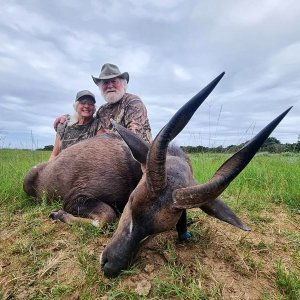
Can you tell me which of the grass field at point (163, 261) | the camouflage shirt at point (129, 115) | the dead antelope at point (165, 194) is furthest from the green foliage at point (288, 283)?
the camouflage shirt at point (129, 115)

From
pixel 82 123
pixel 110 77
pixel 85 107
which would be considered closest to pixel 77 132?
pixel 82 123

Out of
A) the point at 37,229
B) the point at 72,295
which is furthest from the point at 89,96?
the point at 72,295

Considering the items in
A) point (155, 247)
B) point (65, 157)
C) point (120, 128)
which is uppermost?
point (120, 128)

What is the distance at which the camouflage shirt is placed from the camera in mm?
6259

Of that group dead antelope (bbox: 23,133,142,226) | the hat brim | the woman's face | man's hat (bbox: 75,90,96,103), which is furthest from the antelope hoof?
man's hat (bbox: 75,90,96,103)

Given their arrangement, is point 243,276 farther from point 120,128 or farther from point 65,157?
point 65,157

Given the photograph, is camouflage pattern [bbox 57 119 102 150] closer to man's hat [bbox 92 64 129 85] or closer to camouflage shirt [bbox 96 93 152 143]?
camouflage shirt [bbox 96 93 152 143]

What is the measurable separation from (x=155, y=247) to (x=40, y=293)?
1028mm

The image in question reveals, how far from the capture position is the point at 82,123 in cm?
729

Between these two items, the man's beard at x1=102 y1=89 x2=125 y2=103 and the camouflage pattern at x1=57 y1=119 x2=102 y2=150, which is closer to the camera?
the man's beard at x1=102 y1=89 x2=125 y2=103

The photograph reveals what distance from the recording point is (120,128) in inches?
125

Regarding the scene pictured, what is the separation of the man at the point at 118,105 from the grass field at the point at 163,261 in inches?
93.5

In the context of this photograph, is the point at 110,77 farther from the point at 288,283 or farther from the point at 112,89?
the point at 288,283

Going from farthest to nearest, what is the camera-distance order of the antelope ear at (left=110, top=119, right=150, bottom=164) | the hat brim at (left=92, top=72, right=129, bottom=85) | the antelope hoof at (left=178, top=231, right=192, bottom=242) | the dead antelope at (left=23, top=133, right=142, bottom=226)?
the hat brim at (left=92, top=72, right=129, bottom=85) < the dead antelope at (left=23, top=133, right=142, bottom=226) < the antelope hoof at (left=178, top=231, right=192, bottom=242) < the antelope ear at (left=110, top=119, right=150, bottom=164)
